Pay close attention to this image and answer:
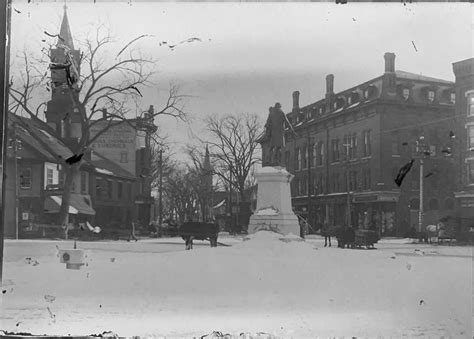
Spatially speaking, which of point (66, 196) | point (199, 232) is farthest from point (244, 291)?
point (66, 196)

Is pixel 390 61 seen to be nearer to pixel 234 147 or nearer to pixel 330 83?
pixel 330 83

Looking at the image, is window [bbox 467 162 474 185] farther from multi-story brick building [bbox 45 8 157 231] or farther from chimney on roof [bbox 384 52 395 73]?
multi-story brick building [bbox 45 8 157 231]

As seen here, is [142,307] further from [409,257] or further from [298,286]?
[409,257]

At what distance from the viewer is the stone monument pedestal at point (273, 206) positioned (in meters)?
3.84

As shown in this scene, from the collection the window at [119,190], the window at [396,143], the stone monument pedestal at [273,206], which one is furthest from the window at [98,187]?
the window at [396,143]

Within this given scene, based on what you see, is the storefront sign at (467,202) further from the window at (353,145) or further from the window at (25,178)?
the window at (25,178)

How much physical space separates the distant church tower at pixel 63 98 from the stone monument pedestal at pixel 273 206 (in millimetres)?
1211

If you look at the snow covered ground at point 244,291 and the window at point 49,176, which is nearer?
the snow covered ground at point 244,291

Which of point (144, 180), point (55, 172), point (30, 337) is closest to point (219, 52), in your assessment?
point (144, 180)

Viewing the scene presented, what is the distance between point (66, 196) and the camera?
3.72 m

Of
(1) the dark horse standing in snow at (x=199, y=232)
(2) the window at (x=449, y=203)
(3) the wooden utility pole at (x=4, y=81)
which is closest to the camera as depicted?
(3) the wooden utility pole at (x=4, y=81)

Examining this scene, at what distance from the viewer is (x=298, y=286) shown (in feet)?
12.1

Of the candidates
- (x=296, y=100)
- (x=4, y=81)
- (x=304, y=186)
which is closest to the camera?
(x=4, y=81)

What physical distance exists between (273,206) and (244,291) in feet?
1.90
